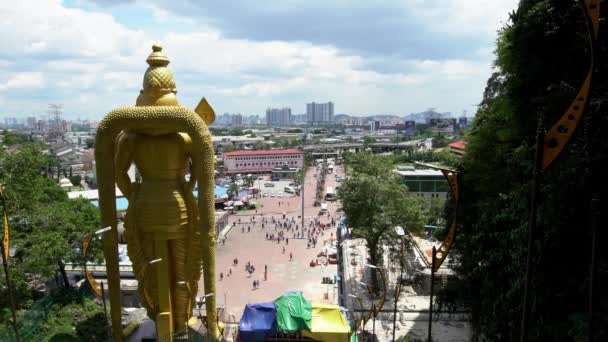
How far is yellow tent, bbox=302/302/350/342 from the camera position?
1048cm

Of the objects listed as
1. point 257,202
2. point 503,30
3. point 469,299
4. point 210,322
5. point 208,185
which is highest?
point 503,30

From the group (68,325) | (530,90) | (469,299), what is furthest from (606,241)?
(68,325)

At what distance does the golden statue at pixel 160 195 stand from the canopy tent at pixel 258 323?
178 cm

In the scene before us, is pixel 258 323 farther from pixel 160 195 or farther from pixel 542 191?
pixel 542 191

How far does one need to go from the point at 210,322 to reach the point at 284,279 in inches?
558

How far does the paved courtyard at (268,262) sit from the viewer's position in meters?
20.2

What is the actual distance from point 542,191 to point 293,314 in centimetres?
627

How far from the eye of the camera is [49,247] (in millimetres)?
13305

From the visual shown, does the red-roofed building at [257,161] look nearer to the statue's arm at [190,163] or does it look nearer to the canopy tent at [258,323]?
the canopy tent at [258,323]

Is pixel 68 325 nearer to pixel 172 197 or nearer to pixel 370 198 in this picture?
pixel 172 197

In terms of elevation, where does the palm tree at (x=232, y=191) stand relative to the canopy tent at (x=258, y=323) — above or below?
below

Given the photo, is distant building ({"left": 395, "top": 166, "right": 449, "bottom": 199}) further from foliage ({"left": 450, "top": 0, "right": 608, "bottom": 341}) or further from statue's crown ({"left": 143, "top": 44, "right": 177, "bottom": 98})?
statue's crown ({"left": 143, "top": 44, "right": 177, "bottom": 98})

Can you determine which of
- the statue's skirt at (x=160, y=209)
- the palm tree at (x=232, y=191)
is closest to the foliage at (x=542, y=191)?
the statue's skirt at (x=160, y=209)

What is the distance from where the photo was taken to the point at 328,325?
10656 millimetres
